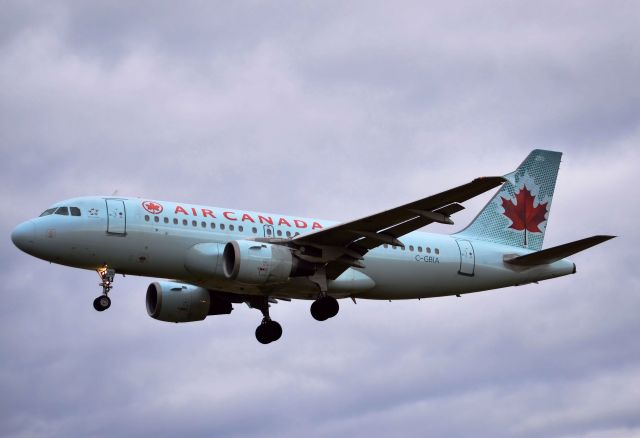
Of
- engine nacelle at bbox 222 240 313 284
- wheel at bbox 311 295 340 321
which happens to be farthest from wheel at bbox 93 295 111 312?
wheel at bbox 311 295 340 321

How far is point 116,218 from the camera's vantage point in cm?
4303

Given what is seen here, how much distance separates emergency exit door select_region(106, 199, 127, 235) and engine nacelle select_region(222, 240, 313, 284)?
143 inches

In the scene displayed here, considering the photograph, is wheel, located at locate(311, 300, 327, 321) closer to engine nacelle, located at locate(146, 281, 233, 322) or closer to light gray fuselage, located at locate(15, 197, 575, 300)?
light gray fuselage, located at locate(15, 197, 575, 300)

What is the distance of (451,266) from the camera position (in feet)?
159

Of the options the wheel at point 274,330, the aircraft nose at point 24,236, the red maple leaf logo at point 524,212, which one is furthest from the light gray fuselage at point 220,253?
the wheel at point 274,330

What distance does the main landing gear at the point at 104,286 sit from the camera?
43000 mm

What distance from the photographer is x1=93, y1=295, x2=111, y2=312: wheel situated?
42.9 m

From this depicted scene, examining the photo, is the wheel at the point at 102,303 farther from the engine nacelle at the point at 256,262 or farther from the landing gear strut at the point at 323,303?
the landing gear strut at the point at 323,303

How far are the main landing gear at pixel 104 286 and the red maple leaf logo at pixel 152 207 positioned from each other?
8.01 ft

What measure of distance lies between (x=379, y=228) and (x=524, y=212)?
1144cm

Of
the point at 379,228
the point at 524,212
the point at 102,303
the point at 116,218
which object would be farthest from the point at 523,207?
the point at 102,303

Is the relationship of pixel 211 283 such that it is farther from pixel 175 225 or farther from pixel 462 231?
pixel 462 231

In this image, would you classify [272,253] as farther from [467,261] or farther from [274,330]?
[467,261]

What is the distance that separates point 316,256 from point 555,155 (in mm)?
14895
